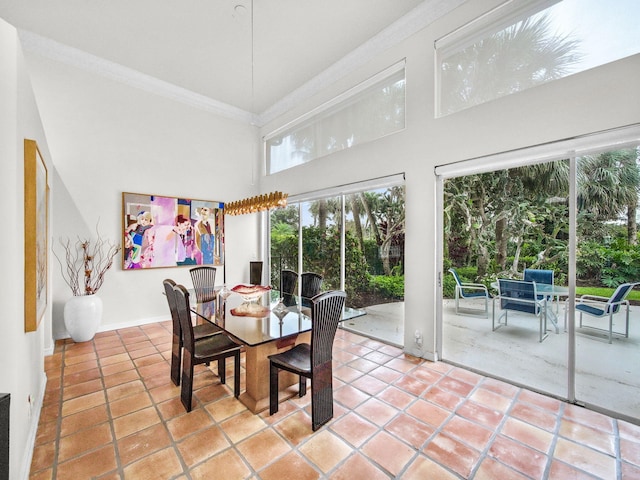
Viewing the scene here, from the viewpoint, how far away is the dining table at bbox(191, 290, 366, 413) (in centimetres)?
223

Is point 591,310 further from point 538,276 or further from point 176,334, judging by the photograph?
point 176,334

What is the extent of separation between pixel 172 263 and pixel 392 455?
4.27m

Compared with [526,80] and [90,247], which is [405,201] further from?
[90,247]

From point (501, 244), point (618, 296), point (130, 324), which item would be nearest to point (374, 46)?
point (501, 244)

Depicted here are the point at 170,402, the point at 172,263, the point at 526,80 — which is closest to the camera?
the point at 170,402

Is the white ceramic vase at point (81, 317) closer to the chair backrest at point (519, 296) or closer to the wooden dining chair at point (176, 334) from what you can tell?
the wooden dining chair at point (176, 334)

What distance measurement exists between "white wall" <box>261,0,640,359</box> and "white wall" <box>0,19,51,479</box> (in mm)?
3232

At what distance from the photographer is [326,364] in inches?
84.5

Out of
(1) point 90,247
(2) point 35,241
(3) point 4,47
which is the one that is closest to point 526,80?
(3) point 4,47

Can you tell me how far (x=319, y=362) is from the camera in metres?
2.07

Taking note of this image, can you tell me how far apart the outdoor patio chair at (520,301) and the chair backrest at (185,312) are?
2904 millimetres

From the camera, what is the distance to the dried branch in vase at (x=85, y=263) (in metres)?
3.95

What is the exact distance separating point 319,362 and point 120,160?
4.28 metres

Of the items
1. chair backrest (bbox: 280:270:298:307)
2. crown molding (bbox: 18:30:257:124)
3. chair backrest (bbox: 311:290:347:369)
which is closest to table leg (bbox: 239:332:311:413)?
chair backrest (bbox: 311:290:347:369)
